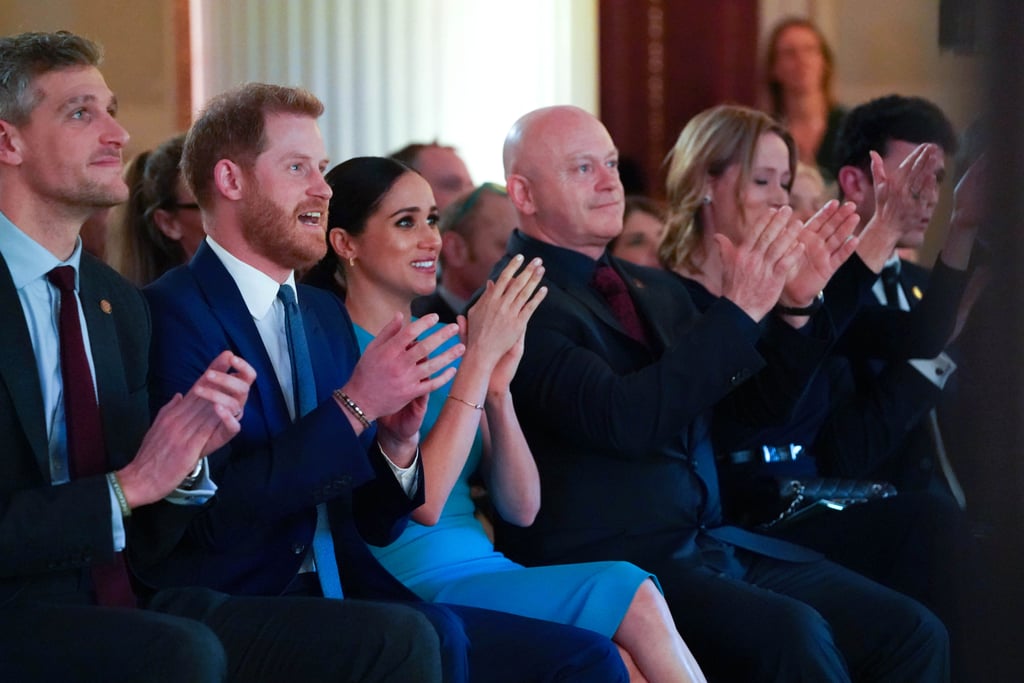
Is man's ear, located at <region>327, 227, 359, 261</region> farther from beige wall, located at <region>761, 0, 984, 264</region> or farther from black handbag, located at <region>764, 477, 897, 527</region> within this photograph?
beige wall, located at <region>761, 0, 984, 264</region>

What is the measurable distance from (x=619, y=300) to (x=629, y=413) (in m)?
0.33

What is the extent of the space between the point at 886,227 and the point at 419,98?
277 centimetres

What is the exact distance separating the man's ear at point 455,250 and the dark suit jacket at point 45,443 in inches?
62.5

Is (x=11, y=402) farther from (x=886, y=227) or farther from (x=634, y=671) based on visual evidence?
(x=886, y=227)

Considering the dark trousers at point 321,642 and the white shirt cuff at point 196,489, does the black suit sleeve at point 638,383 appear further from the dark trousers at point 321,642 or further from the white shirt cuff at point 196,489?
the white shirt cuff at point 196,489

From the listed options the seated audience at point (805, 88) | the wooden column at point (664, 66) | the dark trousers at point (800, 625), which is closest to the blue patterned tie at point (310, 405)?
the dark trousers at point (800, 625)

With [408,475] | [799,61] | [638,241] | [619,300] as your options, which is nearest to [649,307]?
[619,300]

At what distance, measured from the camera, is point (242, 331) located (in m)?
1.96

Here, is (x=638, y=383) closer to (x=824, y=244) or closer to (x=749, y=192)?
(x=824, y=244)

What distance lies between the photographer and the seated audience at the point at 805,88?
5.27 meters

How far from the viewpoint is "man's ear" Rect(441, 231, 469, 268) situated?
11.1ft

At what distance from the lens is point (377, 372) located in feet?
5.99

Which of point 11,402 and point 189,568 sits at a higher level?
point 11,402

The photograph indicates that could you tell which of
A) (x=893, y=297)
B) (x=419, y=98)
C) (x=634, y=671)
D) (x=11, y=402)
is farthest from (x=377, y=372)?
(x=419, y=98)
